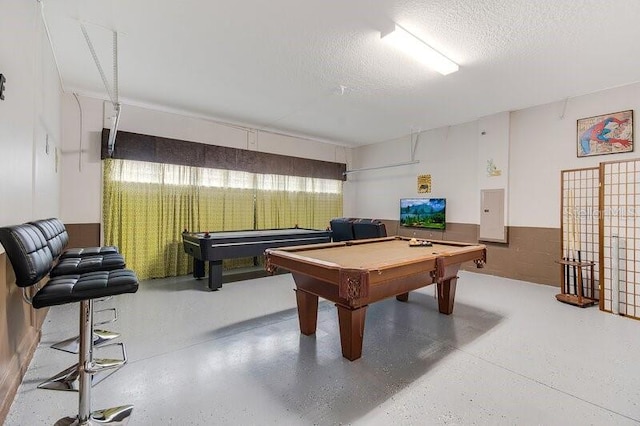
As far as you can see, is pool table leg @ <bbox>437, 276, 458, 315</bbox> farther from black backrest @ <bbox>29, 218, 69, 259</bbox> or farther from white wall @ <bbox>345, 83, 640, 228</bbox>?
black backrest @ <bbox>29, 218, 69, 259</bbox>

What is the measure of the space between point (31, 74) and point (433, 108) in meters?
5.13

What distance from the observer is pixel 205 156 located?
17.9ft

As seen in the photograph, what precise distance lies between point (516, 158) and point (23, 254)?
20.4ft

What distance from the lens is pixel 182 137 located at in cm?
541

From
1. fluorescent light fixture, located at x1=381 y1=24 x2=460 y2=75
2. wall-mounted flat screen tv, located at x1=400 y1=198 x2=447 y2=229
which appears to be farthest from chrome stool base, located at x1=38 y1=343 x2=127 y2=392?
wall-mounted flat screen tv, located at x1=400 y1=198 x2=447 y2=229

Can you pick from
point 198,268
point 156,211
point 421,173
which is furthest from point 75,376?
point 421,173

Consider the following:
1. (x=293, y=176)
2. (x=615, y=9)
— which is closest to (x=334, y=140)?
(x=293, y=176)

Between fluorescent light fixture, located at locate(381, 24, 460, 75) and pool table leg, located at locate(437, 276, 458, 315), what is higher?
fluorescent light fixture, located at locate(381, 24, 460, 75)

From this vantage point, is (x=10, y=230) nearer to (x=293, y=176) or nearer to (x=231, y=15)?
(x=231, y=15)

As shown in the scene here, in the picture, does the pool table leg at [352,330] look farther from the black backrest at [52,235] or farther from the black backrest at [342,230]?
the black backrest at [342,230]

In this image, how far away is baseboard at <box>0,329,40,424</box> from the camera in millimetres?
1696

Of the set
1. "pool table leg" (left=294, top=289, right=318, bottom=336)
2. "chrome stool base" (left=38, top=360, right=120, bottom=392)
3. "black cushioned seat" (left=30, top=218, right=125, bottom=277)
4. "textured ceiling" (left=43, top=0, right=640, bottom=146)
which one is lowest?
"chrome stool base" (left=38, top=360, right=120, bottom=392)

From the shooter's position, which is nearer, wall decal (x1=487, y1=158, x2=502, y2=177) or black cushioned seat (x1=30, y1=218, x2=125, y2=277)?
black cushioned seat (x1=30, y1=218, x2=125, y2=277)

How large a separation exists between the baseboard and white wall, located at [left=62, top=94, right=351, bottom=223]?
262 centimetres
